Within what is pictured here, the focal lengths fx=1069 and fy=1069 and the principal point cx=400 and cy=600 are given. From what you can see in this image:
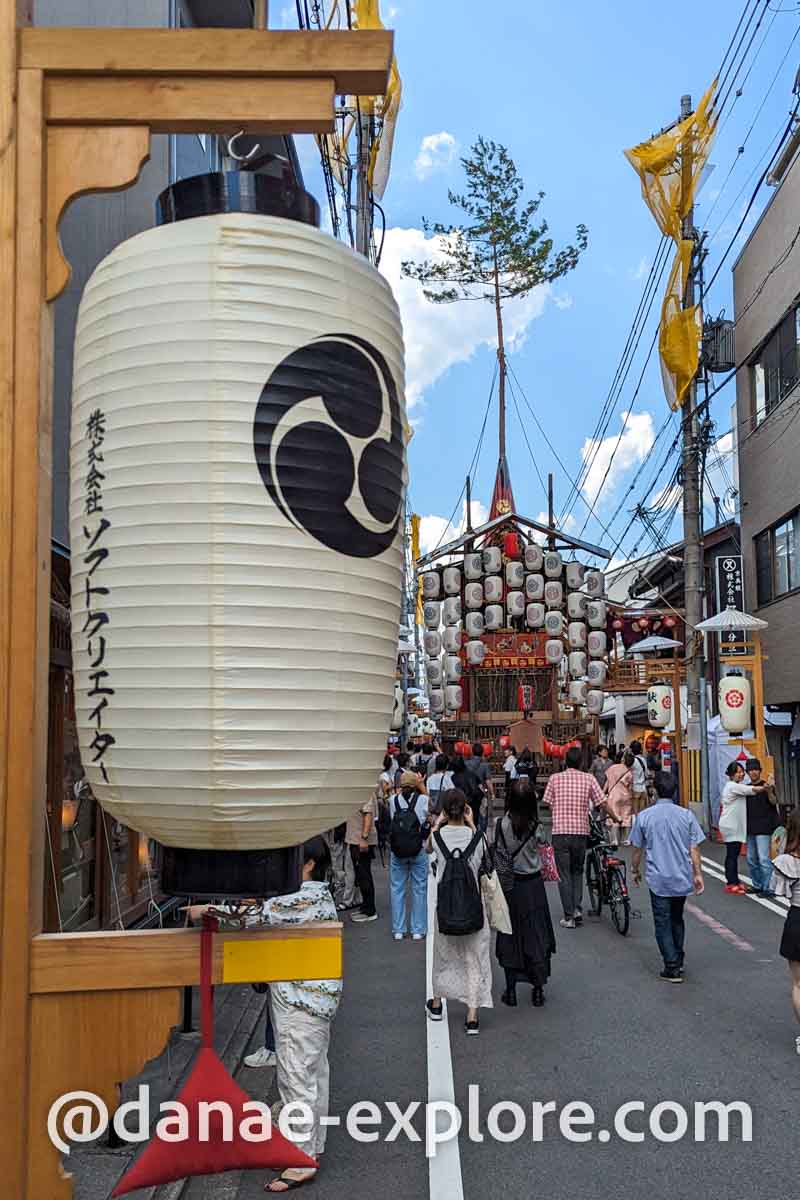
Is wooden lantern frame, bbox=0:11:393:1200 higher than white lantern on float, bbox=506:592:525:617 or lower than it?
lower

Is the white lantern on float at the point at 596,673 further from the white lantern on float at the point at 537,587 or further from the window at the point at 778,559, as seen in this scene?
the window at the point at 778,559

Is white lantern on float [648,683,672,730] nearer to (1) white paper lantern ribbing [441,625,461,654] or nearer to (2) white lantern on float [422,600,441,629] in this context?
(1) white paper lantern ribbing [441,625,461,654]

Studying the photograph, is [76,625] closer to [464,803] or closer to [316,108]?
[316,108]

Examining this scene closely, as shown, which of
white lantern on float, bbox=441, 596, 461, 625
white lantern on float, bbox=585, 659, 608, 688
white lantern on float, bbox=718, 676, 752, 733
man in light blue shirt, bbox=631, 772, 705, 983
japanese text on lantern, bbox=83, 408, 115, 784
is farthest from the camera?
white lantern on float, bbox=441, 596, 461, 625

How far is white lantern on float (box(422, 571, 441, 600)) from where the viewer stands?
102 ft

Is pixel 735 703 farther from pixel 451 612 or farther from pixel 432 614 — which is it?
pixel 432 614

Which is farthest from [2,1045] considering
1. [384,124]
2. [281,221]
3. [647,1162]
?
[384,124]

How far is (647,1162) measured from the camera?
578 cm

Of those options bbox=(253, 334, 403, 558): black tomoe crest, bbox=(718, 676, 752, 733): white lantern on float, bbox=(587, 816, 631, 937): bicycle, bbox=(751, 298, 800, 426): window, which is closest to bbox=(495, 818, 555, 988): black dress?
bbox=(587, 816, 631, 937): bicycle

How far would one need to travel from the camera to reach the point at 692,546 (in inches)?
872

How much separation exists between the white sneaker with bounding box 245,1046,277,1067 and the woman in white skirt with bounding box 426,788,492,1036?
1398 mm

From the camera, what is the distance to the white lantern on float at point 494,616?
3048cm

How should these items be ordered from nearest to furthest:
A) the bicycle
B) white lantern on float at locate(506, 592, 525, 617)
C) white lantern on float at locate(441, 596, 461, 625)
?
the bicycle, white lantern on float at locate(506, 592, 525, 617), white lantern on float at locate(441, 596, 461, 625)

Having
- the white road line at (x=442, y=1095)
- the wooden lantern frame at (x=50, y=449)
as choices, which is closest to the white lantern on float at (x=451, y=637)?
the white road line at (x=442, y=1095)
